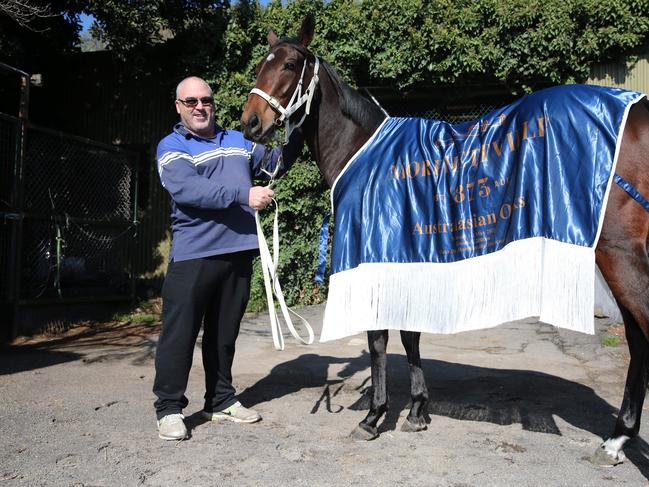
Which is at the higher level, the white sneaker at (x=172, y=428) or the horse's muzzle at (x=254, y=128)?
the horse's muzzle at (x=254, y=128)

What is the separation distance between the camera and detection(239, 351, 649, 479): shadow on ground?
11.3 ft

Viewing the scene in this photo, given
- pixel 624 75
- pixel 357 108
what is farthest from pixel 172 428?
pixel 624 75

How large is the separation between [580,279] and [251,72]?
735 centimetres

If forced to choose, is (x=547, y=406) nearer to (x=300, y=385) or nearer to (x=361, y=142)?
(x=300, y=385)

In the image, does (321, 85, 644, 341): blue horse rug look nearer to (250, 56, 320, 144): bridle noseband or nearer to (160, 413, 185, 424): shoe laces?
(250, 56, 320, 144): bridle noseband

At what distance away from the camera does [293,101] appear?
329 centimetres

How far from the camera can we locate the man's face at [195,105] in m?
3.37

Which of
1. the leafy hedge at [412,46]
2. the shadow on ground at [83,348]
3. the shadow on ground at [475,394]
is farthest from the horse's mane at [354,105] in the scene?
the leafy hedge at [412,46]

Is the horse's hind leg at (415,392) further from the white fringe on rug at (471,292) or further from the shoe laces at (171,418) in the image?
the shoe laces at (171,418)

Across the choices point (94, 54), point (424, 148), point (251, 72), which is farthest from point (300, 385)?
point (94, 54)

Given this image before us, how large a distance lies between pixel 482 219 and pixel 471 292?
398 mm

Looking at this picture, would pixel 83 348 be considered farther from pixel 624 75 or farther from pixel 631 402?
pixel 624 75

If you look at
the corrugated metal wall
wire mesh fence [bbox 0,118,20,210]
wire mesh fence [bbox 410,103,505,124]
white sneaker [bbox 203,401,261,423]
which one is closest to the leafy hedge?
the corrugated metal wall

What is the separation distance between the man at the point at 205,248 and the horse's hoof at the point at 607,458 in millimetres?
1931
